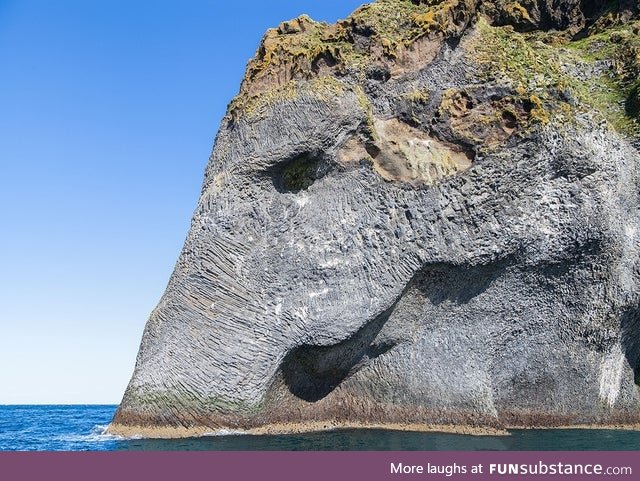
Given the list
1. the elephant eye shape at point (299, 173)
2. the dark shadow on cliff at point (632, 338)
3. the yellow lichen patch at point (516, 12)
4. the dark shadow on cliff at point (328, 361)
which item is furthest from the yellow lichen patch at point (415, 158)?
the yellow lichen patch at point (516, 12)

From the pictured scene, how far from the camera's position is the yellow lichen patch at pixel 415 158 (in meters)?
16.3

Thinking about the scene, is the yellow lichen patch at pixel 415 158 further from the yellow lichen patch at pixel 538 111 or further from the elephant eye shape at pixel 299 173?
→ the yellow lichen patch at pixel 538 111

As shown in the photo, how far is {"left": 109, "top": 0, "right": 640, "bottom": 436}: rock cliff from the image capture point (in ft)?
51.0

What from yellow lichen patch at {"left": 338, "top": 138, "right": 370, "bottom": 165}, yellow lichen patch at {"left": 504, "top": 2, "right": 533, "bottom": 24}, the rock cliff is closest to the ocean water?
the rock cliff

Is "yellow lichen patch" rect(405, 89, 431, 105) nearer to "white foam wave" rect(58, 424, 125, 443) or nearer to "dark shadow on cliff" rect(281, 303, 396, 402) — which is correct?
"dark shadow on cliff" rect(281, 303, 396, 402)

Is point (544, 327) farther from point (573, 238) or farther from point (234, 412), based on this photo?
point (234, 412)

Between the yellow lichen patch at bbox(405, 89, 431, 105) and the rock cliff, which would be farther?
the yellow lichen patch at bbox(405, 89, 431, 105)

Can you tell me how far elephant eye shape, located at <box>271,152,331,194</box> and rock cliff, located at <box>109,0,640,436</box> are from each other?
54 mm

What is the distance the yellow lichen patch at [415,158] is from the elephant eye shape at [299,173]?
1460 mm

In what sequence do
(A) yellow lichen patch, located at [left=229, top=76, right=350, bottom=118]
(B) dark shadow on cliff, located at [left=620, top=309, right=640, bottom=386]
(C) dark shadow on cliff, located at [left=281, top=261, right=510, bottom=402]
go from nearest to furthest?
1. (C) dark shadow on cliff, located at [left=281, top=261, right=510, bottom=402]
2. (A) yellow lichen patch, located at [left=229, top=76, right=350, bottom=118]
3. (B) dark shadow on cliff, located at [left=620, top=309, right=640, bottom=386]

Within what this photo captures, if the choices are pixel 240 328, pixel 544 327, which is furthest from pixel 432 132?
pixel 240 328

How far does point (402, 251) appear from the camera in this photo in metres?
15.9

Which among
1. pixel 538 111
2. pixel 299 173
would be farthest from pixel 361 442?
pixel 538 111

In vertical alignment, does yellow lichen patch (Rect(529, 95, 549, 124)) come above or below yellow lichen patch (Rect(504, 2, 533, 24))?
below
